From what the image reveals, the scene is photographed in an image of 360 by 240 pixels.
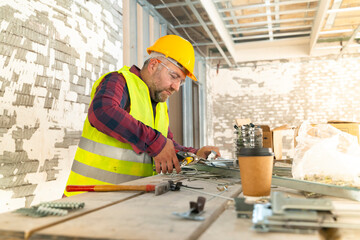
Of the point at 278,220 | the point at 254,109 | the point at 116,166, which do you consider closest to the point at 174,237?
the point at 278,220

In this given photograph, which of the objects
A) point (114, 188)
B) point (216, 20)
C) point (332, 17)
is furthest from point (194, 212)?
point (332, 17)

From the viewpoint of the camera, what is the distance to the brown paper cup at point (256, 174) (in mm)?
993

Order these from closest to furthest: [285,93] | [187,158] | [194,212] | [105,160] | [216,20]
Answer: [194,212] < [105,160] < [187,158] < [216,20] < [285,93]

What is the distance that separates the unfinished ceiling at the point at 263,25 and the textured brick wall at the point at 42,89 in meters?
2.25

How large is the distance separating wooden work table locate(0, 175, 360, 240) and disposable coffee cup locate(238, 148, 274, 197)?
13 centimetres

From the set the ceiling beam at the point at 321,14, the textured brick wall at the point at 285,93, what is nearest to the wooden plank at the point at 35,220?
the ceiling beam at the point at 321,14

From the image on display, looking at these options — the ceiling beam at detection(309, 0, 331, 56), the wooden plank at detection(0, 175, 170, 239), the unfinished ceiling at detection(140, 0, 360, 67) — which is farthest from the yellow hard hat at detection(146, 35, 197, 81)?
the ceiling beam at detection(309, 0, 331, 56)

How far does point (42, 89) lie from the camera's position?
2.39 m

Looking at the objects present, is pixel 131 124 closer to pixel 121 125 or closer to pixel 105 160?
pixel 121 125

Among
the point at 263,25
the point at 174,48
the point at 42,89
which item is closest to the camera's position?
the point at 174,48

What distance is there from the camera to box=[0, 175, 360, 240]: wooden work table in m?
0.60

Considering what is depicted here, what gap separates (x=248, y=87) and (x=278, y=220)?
846 centimetres

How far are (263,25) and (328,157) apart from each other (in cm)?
633

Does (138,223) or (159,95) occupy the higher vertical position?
(159,95)
